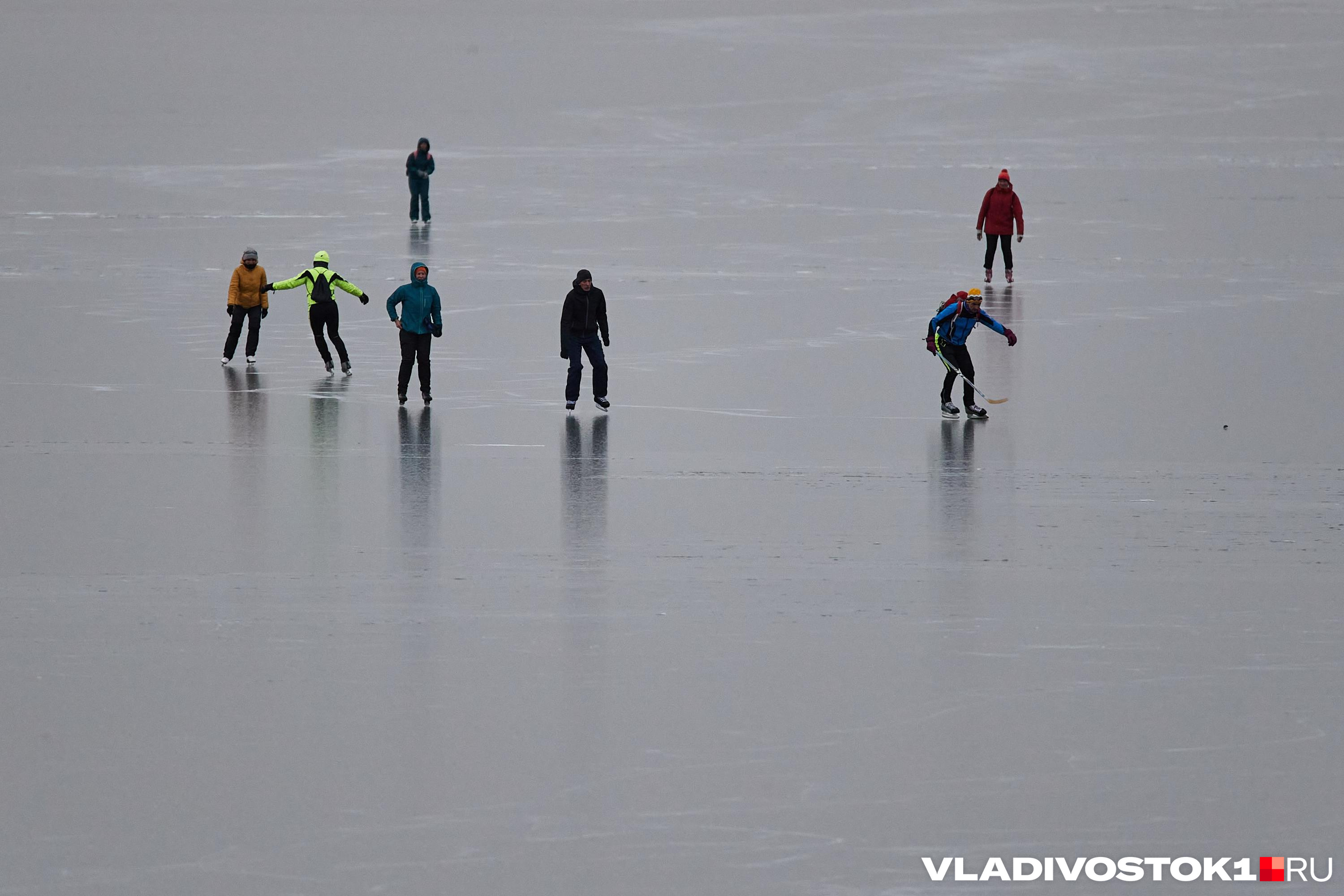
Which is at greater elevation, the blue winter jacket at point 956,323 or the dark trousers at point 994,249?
the dark trousers at point 994,249

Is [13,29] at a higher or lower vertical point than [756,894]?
higher

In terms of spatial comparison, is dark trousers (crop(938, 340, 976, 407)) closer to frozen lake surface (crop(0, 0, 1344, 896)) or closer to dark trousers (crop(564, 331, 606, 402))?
frozen lake surface (crop(0, 0, 1344, 896))

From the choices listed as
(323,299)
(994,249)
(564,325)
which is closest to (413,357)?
(564,325)

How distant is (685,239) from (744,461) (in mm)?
16418

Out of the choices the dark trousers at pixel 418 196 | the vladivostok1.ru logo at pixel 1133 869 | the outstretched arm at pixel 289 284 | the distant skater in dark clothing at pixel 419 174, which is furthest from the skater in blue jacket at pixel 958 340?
the dark trousers at pixel 418 196

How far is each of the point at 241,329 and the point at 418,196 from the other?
13468 mm

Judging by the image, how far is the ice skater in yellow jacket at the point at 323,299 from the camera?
17.2 metres

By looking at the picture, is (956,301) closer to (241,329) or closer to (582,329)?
(582,329)

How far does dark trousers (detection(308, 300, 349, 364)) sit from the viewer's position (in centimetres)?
1736

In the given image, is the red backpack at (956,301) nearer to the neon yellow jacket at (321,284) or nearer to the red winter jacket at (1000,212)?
the neon yellow jacket at (321,284)

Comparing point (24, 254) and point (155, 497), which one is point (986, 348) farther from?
point (24, 254)

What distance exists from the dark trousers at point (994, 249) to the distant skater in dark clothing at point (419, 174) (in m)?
9.95

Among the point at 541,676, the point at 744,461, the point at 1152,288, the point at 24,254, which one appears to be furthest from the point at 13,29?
the point at 541,676

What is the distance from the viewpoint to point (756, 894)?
6.28m
